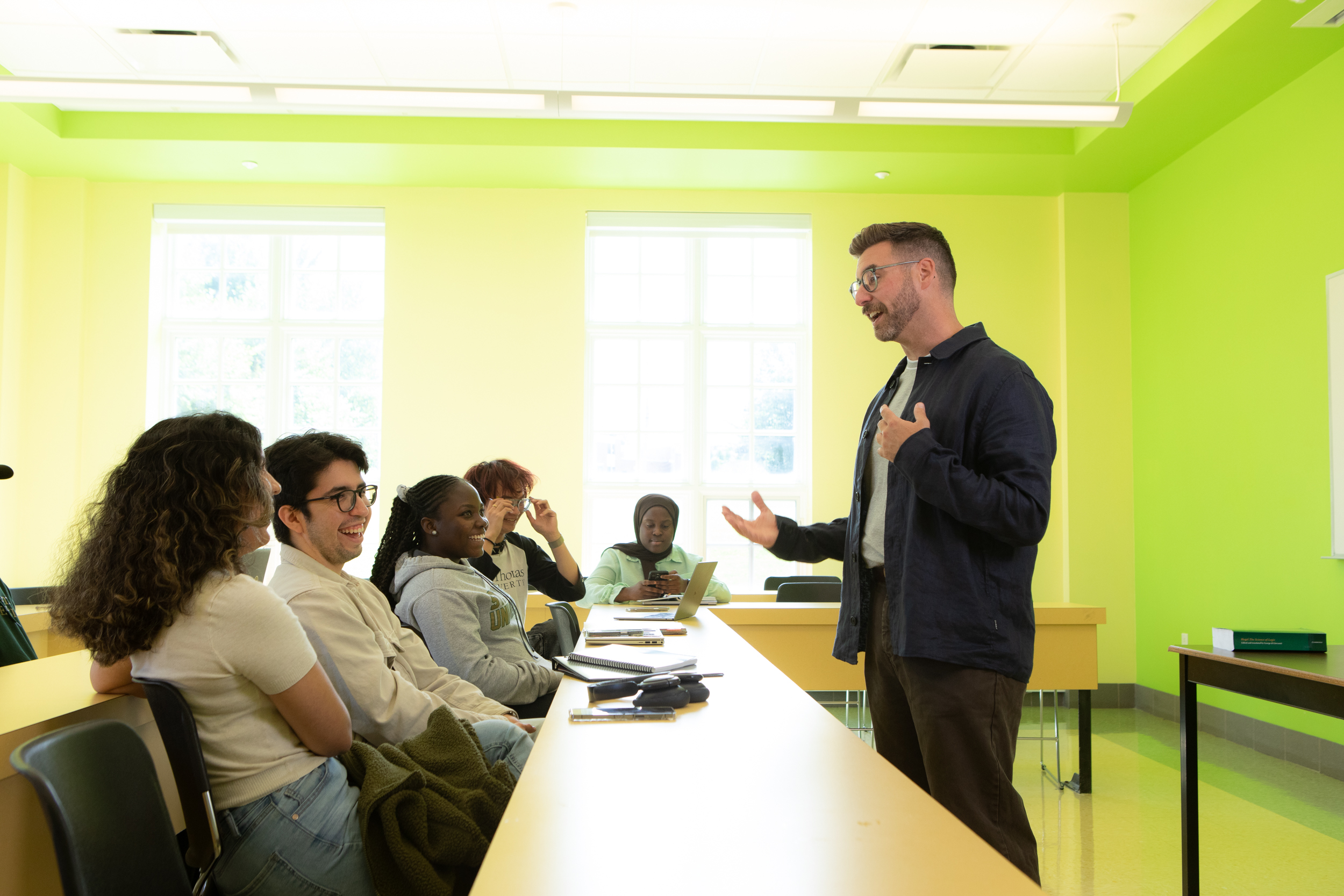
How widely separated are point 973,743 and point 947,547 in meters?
0.38

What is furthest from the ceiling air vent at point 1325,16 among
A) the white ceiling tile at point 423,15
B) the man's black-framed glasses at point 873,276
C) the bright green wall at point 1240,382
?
the white ceiling tile at point 423,15

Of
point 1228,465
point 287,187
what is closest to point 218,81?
point 287,187

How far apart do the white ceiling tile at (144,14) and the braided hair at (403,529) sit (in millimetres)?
3297

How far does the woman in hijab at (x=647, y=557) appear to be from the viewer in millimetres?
4523

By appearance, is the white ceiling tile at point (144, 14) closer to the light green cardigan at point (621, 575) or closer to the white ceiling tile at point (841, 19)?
the white ceiling tile at point (841, 19)

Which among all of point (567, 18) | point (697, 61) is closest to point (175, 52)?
point (567, 18)

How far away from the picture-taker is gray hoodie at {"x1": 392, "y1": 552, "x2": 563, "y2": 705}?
92.4 inches

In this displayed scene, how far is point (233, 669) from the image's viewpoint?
55.1 inches

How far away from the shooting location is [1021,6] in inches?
173

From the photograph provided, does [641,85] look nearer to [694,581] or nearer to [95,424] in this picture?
[694,581]

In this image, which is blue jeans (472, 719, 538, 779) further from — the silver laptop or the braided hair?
the silver laptop

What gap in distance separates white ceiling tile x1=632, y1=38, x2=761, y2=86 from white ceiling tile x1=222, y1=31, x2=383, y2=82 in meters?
1.58

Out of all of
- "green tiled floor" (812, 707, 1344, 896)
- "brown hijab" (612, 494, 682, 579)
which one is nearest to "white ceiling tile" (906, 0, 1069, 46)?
"brown hijab" (612, 494, 682, 579)

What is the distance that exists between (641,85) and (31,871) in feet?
16.1
